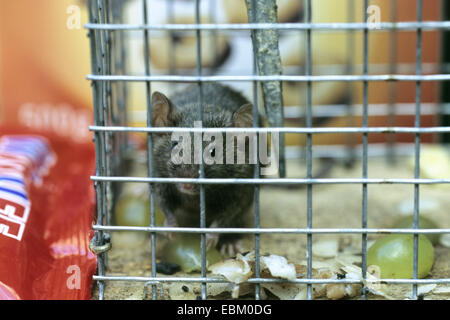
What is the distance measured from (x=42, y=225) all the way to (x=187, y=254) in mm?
710

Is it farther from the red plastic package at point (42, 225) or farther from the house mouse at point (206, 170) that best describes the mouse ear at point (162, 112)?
the red plastic package at point (42, 225)

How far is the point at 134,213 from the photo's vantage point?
2.66m

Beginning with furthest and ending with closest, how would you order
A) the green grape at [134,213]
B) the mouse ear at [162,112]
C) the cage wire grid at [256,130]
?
the green grape at [134,213], the mouse ear at [162,112], the cage wire grid at [256,130]

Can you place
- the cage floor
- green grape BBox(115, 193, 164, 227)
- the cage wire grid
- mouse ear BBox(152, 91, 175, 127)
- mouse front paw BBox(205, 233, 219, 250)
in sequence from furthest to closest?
green grape BBox(115, 193, 164, 227) < mouse front paw BBox(205, 233, 219, 250) < mouse ear BBox(152, 91, 175, 127) < the cage floor < the cage wire grid

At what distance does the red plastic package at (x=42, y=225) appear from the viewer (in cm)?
191

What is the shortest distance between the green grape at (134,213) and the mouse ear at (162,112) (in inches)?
19.7

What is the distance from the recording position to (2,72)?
15.3 feet

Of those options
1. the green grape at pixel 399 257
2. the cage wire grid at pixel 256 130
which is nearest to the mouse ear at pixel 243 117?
the cage wire grid at pixel 256 130

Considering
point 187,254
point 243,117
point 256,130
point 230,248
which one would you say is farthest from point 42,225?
point 256,130

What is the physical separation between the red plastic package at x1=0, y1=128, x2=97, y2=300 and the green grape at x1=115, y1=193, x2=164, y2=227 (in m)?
0.16

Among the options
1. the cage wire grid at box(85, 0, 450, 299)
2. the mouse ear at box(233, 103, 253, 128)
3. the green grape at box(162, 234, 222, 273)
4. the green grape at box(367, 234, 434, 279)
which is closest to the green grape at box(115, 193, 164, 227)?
the green grape at box(162, 234, 222, 273)
